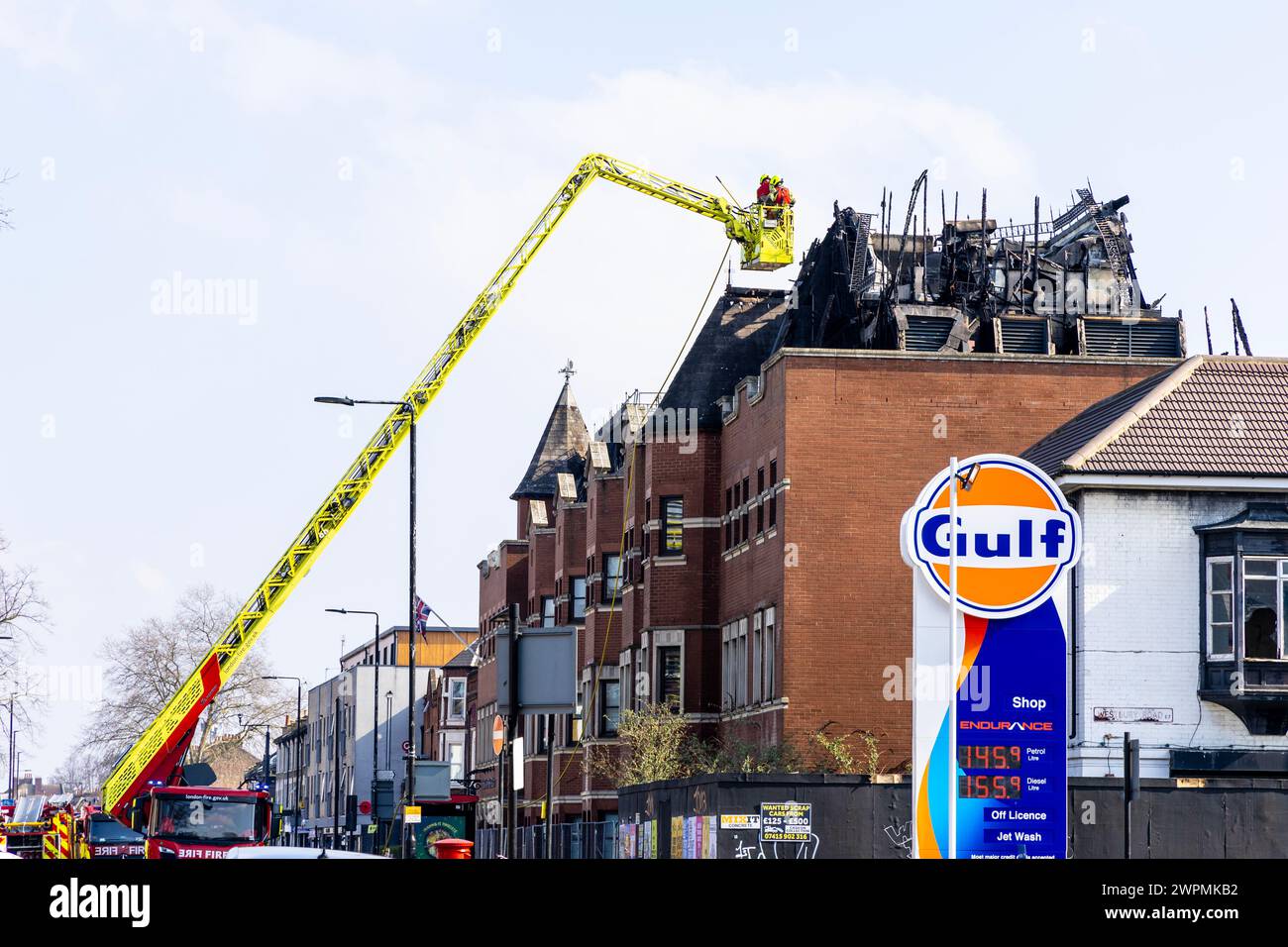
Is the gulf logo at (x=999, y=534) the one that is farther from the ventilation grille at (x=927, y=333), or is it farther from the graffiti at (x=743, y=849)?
the ventilation grille at (x=927, y=333)

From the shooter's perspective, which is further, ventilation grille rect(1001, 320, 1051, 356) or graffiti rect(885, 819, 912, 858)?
ventilation grille rect(1001, 320, 1051, 356)

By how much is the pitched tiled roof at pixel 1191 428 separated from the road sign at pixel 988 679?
17486 millimetres

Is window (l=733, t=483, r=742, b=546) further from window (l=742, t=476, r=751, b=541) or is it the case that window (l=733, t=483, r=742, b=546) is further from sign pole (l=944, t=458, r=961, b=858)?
sign pole (l=944, t=458, r=961, b=858)

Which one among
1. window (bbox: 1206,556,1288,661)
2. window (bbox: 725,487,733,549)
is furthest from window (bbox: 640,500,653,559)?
window (bbox: 1206,556,1288,661)

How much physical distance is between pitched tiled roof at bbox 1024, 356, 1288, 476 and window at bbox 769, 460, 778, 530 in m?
7.23

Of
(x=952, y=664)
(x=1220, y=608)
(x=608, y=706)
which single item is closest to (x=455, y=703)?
(x=608, y=706)

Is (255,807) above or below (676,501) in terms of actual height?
below

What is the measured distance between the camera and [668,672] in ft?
189

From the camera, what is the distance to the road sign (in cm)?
2255

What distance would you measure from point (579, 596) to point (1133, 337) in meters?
24.1
